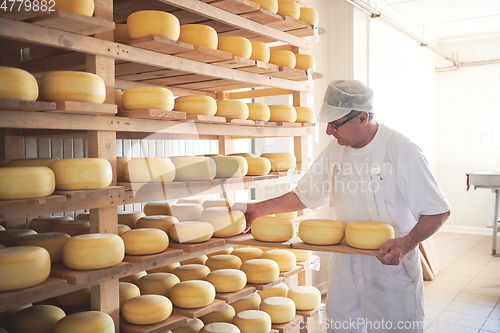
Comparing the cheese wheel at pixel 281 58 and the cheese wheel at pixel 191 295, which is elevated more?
the cheese wheel at pixel 281 58

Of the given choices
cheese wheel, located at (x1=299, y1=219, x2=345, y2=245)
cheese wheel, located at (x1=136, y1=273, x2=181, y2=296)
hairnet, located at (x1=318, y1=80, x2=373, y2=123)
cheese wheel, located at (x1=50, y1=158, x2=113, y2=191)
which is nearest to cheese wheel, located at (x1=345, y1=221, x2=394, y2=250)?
cheese wheel, located at (x1=299, y1=219, x2=345, y2=245)

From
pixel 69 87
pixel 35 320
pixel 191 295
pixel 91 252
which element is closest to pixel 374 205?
pixel 191 295

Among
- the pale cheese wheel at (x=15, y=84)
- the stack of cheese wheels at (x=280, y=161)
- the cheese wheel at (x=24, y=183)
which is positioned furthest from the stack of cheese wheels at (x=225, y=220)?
the pale cheese wheel at (x=15, y=84)

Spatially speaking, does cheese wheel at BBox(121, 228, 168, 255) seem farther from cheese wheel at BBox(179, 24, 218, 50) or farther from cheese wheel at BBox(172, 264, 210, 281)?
→ cheese wheel at BBox(179, 24, 218, 50)

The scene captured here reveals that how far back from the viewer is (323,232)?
7.13ft

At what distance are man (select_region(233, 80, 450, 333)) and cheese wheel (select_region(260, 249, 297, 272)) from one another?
535mm

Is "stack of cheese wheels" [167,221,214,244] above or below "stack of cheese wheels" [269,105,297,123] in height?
below

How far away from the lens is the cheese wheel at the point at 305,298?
2.90 meters

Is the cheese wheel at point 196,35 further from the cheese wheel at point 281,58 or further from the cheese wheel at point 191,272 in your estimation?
the cheese wheel at point 191,272

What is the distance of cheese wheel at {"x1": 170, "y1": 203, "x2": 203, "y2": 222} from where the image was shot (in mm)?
2592

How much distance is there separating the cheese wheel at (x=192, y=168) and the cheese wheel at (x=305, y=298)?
114 centimetres

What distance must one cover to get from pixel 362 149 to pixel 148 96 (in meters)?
1.12

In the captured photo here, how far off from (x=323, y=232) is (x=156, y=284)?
928 mm

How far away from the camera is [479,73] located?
795cm
